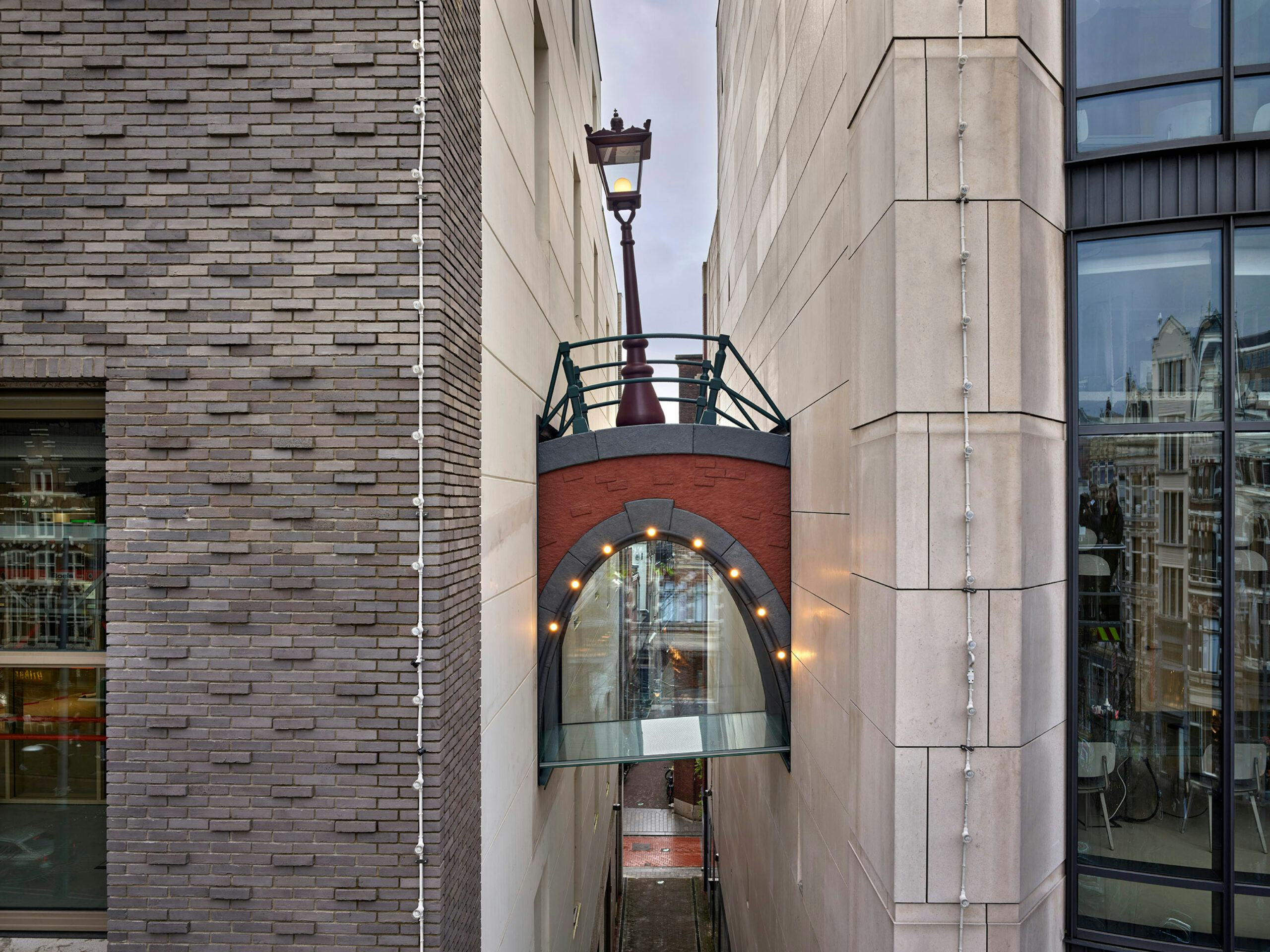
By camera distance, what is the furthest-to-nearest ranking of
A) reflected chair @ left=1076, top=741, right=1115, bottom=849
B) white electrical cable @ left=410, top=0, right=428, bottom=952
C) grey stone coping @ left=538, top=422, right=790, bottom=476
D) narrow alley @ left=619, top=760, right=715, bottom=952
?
narrow alley @ left=619, top=760, right=715, bottom=952 < grey stone coping @ left=538, top=422, right=790, bottom=476 < reflected chair @ left=1076, top=741, right=1115, bottom=849 < white electrical cable @ left=410, top=0, right=428, bottom=952

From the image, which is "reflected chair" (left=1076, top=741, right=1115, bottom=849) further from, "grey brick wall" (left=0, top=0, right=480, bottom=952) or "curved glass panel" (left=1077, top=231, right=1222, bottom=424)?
"grey brick wall" (left=0, top=0, right=480, bottom=952)

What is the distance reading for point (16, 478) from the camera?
423 centimetres

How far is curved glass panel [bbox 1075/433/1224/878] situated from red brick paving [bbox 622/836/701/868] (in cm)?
1665

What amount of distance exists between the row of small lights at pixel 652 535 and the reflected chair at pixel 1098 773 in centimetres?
317

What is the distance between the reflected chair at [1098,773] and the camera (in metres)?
4.13

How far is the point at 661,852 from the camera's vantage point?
64.1 ft

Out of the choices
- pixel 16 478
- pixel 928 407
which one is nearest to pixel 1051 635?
pixel 928 407

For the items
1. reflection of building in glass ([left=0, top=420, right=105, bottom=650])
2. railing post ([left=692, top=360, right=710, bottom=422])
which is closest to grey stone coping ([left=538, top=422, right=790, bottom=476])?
railing post ([left=692, top=360, right=710, bottom=422])

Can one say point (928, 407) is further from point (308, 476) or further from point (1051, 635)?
point (308, 476)

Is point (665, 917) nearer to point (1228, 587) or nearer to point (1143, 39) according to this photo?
point (1228, 587)

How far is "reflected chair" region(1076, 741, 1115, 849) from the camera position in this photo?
4.13m

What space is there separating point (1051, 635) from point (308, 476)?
440cm

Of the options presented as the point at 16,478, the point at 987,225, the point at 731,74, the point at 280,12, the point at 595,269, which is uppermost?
the point at 731,74

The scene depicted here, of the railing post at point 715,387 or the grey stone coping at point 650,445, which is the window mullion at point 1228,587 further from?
the railing post at point 715,387
